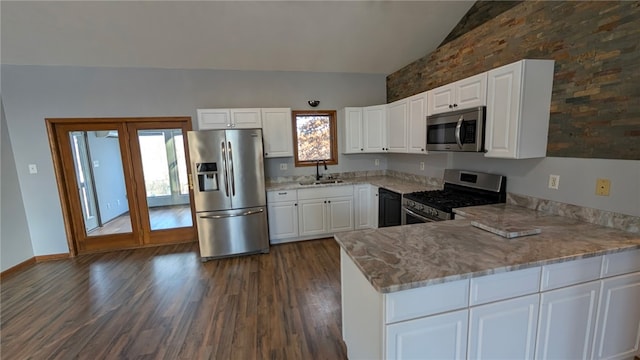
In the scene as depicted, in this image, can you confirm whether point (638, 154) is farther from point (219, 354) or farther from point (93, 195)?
point (93, 195)

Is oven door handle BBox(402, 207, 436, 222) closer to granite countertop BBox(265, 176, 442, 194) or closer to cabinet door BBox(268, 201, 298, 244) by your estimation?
granite countertop BBox(265, 176, 442, 194)

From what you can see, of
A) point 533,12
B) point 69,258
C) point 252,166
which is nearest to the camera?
point 533,12

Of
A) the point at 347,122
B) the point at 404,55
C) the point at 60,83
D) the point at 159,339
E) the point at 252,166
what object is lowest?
the point at 159,339

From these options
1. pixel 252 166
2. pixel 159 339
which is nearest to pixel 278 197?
pixel 252 166

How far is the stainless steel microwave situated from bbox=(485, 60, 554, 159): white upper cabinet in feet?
0.45

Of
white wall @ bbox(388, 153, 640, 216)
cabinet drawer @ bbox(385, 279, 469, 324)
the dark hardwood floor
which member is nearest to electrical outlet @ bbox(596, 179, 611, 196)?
white wall @ bbox(388, 153, 640, 216)

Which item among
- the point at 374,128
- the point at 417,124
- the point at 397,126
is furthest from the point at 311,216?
the point at 417,124

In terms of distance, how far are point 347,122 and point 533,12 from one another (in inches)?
103

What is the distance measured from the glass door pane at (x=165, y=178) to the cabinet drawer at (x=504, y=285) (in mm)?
4171

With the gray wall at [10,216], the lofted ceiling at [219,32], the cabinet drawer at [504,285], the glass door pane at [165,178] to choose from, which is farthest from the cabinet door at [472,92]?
the gray wall at [10,216]

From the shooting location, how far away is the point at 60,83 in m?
3.68

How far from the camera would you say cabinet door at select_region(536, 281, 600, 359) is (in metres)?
1.49

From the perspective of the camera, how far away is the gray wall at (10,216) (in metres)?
3.45

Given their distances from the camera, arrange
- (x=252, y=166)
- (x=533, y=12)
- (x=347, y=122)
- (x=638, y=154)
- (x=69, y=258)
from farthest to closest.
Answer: (x=347, y=122), (x=69, y=258), (x=252, y=166), (x=533, y=12), (x=638, y=154)
